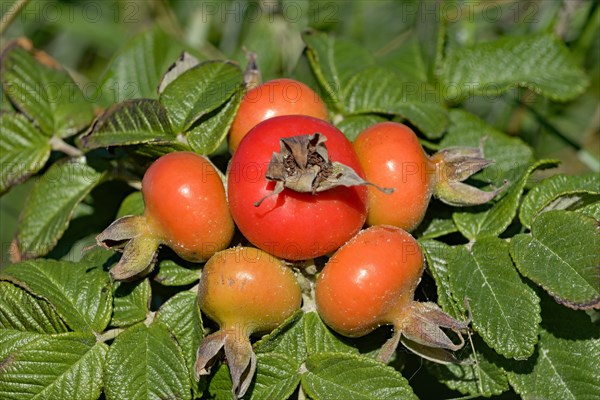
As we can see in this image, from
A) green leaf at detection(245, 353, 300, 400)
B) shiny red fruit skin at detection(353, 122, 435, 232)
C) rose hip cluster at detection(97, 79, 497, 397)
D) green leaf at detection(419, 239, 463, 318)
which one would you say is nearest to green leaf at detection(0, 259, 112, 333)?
rose hip cluster at detection(97, 79, 497, 397)

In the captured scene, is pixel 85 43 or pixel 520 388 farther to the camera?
pixel 85 43

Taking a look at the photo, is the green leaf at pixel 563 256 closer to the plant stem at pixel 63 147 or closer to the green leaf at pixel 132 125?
the green leaf at pixel 132 125

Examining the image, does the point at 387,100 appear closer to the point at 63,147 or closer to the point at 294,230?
the point at 294,230

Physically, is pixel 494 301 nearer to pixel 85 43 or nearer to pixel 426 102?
pixel 426 102

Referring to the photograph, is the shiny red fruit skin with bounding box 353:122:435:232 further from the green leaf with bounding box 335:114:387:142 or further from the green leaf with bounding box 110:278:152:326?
the green leaf with bounding box 110:278:152:326

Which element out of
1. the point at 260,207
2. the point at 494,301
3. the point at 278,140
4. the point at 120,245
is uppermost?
the point at 278,140

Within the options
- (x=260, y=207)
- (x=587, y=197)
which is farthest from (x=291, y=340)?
(x=587, y=197)
